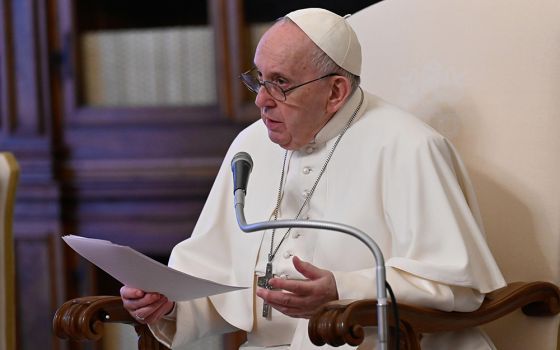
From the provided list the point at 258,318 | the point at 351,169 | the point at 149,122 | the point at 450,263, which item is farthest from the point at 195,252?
the point at 149,122

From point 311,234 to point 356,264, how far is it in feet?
0.57

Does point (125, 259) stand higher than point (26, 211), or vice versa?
point (125, 259)

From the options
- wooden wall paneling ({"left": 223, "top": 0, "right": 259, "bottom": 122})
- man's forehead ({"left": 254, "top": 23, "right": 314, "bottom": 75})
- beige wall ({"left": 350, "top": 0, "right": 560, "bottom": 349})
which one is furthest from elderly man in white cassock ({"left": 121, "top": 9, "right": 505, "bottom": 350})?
wooden wall paneling ({"left": 223, "top": 0, "right": 259, "bottom": 122})

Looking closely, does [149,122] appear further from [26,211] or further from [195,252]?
[195,252]

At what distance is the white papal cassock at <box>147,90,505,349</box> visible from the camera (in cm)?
252

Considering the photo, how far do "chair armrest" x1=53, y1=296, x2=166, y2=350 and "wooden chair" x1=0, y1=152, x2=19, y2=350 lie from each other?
2.22 feet

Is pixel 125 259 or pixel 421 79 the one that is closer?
pixel 125 259

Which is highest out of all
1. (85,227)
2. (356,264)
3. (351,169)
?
(351,169)

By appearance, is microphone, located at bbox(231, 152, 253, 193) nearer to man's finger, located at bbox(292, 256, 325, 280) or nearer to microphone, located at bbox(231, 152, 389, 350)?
microphone, located at bbox(231, 152, 389, 350)

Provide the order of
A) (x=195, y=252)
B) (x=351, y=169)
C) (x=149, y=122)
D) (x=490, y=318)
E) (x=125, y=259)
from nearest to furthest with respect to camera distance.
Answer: (x=125, y=259)
(x=490, y=318)
(x=351, y=169)
(x=195, y=252)
(x=149, y=122)

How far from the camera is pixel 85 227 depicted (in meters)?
4.42

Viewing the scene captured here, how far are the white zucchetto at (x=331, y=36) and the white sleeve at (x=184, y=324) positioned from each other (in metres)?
0.70

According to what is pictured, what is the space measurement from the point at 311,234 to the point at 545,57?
0.74 meters

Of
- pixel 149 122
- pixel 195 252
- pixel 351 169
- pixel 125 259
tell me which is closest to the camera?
pixel 125 259
